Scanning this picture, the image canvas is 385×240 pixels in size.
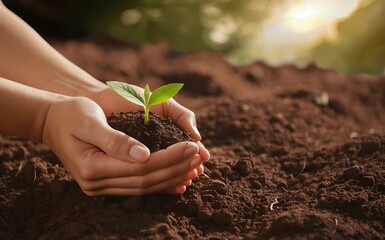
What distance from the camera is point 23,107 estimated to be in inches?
63.6

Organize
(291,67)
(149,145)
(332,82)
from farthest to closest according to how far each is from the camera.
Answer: (291,67) < (332,82) < (149,145)

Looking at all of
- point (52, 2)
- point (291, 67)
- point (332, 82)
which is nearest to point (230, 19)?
point (291, 67)

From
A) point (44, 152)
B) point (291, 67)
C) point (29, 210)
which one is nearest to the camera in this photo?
point (29, 210)

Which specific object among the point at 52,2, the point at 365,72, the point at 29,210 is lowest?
the point at 29,210

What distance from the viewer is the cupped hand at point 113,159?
1423 mm

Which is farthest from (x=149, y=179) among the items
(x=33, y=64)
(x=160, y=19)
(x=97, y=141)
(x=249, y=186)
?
(x=160, y=19)

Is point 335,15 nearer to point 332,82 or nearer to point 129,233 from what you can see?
point 332,82

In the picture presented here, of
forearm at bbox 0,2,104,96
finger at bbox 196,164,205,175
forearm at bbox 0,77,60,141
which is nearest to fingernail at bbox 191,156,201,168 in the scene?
finger at bbox 196,164,205,175

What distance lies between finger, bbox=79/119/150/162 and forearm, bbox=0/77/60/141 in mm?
255

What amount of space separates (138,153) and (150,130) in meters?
0.18

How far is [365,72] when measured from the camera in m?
3.40

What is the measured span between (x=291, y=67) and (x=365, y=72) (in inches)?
18.9

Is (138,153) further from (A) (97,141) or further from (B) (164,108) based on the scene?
(B) (164,108)

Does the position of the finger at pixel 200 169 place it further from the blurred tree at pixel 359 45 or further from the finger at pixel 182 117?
the blurred tree at pixel 359 45
